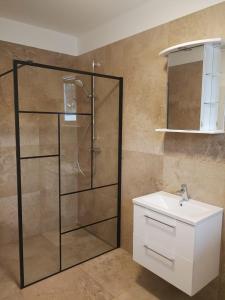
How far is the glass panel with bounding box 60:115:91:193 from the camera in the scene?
9.12ft

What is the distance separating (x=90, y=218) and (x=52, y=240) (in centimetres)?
53

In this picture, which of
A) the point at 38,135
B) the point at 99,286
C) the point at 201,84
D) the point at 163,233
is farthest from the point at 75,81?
the point at 99,286

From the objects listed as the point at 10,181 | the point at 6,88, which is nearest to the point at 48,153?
the point at 10,181

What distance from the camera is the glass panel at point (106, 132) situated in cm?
272

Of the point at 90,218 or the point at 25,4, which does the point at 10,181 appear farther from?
the point at 25,4

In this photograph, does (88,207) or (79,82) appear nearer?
(79,82)

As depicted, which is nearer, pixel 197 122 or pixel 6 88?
pixel 197 122

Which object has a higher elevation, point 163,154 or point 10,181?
point 163,154

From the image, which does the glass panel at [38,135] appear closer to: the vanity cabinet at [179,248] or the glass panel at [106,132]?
the glass panel at [106,132]

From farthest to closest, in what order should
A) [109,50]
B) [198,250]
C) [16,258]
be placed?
[109,50], [16,258], [198,250]

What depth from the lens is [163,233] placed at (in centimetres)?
181

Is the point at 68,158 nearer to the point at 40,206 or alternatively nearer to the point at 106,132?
the point at 106,132

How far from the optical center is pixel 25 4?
233 centimetres

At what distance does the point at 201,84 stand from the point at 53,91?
1634mm
